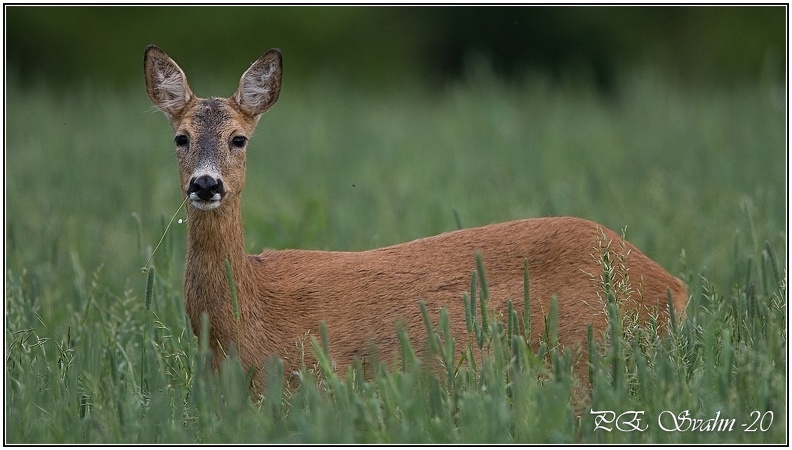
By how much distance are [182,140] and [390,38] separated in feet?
74.5

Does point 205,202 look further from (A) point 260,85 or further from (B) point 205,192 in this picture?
(A) point 260,85

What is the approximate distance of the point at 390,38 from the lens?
89.8ft

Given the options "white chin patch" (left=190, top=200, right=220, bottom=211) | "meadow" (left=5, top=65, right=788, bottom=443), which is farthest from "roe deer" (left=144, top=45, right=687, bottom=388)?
"meadow" (left=5, top=65, right=788, bottom=443)

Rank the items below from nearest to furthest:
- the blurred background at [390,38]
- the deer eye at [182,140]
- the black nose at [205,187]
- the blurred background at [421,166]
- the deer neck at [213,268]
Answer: the black nose at [205,187]
the deer neck at [213,268]
the deer eye at [182,140]
the blurred background at [421,166]
the blurred background at [390,38]

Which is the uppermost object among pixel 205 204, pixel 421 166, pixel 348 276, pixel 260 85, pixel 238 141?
pixel 260 85

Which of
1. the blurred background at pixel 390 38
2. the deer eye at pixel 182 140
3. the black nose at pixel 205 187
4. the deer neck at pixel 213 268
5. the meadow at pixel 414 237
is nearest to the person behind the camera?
the meadow at pixel 414 237

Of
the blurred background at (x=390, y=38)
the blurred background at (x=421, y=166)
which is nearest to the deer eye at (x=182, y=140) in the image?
the blurred background at (x=421, y=166)

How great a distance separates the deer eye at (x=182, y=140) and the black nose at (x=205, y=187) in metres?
0.31

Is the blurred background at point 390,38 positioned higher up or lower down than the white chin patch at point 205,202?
higher up

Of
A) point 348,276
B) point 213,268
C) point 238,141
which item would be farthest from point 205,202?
point 348,276

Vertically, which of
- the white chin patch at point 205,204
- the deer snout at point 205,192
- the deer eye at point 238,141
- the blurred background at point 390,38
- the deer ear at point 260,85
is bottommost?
the white chin patch at point 205,204

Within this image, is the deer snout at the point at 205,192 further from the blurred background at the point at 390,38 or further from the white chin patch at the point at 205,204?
the blurred background at the point at 390,38

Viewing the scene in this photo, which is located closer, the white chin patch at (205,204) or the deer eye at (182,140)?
the white chin patch at (205,204)

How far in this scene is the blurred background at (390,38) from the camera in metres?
24.9
